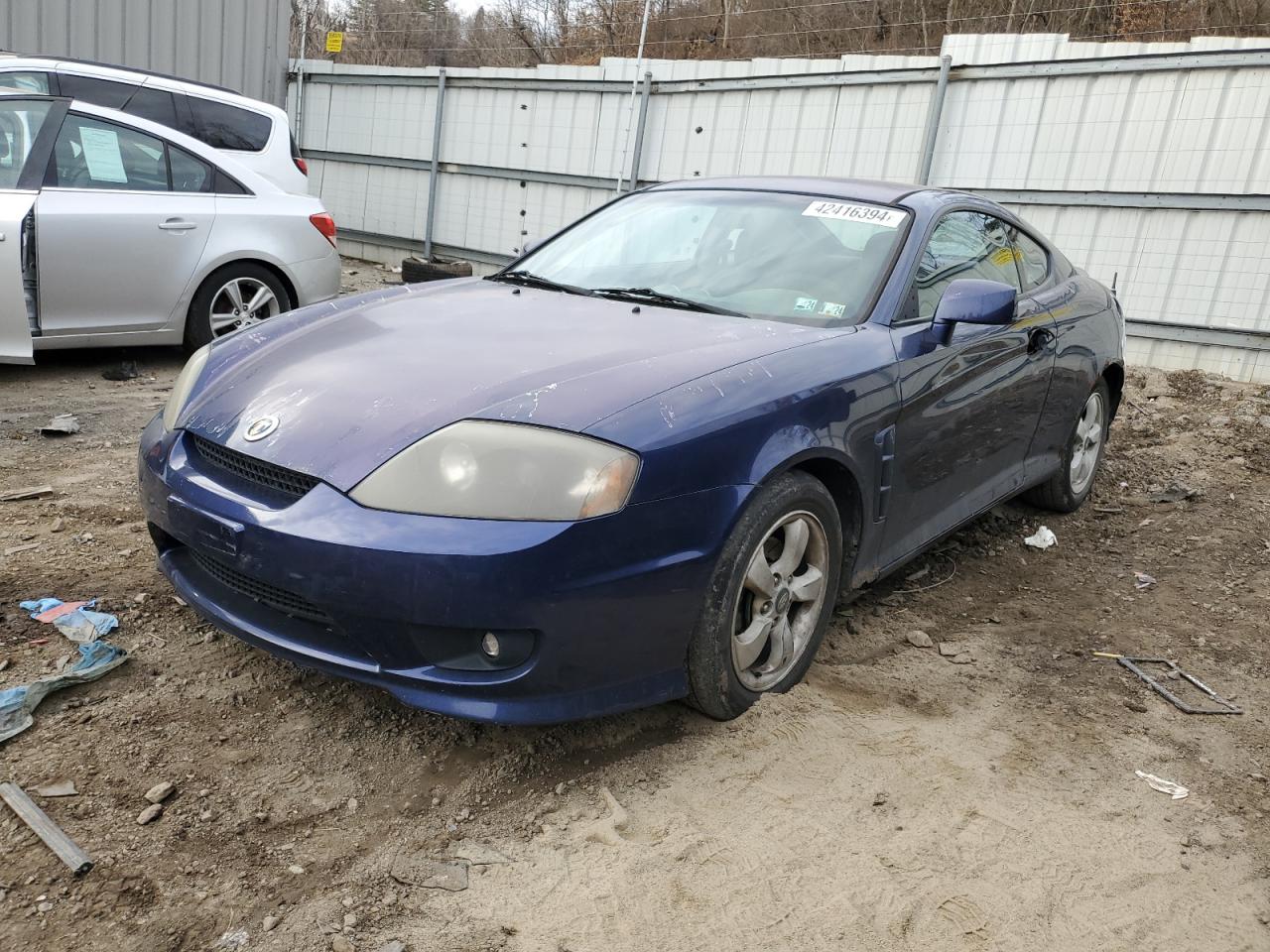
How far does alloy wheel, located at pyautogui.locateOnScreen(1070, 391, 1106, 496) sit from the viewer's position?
192 inches

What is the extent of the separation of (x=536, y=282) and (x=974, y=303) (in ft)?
4.98

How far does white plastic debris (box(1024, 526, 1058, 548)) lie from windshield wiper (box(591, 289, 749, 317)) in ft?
7.32

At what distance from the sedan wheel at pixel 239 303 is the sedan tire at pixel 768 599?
4.81 m

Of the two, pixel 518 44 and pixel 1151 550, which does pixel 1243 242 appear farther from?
pixel 518 44

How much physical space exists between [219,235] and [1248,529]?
5991 mm

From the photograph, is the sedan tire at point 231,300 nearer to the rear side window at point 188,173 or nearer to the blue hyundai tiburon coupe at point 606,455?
the rear side window at point 188,173

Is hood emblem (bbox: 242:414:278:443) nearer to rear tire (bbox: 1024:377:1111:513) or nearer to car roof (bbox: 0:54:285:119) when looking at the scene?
rear tire (bbox: 1024:377:1111:513)

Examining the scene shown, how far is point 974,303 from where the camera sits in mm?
3199

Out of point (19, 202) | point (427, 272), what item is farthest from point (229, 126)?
point (427, 272)

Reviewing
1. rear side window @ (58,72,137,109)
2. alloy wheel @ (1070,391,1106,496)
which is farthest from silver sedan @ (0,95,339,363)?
alloy wheel @ (1070,391,1106,496)

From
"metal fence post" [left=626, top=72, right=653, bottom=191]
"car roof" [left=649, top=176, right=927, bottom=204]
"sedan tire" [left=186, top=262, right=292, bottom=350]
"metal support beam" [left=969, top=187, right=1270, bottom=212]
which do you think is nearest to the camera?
"car roof" [left=649, top=176, right=927, bottom=204]

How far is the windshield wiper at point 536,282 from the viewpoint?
3.48 meters

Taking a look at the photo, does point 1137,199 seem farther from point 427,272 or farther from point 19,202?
point 19,202

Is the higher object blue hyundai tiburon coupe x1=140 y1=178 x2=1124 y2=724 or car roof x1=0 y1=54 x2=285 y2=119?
car roof x1=0 y1=54 x2=285 y2=119
